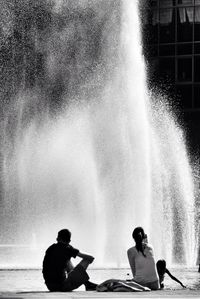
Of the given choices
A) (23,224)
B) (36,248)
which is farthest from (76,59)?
(36,248)

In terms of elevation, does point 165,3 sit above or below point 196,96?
above

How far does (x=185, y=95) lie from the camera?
4766 cm

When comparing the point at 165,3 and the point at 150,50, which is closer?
the point at 165,3

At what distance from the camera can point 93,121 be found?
29.5 meters

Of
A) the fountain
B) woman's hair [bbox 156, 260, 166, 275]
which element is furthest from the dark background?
woman's hair [bbox 156, 260, 166, 275]

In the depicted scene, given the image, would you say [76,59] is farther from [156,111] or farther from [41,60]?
[156,111]

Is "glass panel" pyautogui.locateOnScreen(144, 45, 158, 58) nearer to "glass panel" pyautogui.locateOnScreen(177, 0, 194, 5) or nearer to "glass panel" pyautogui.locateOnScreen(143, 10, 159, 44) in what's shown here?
"glass panel" pyautogui.locateOnScreen(143, 10, 159, 44)

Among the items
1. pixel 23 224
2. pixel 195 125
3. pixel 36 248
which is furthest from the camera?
pixel 195 125

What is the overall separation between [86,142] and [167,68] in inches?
694

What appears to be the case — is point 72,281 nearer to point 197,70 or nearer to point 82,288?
point 82,288

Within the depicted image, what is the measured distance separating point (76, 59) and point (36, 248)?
20034 millimetres

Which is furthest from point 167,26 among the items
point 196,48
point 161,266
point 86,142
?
point 161,266

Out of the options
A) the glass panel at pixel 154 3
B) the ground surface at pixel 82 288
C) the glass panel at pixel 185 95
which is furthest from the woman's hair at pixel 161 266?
the glass panel at pixel 154 3

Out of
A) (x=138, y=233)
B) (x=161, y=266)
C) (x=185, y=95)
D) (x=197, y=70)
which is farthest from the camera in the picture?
(x=197, y=70)
